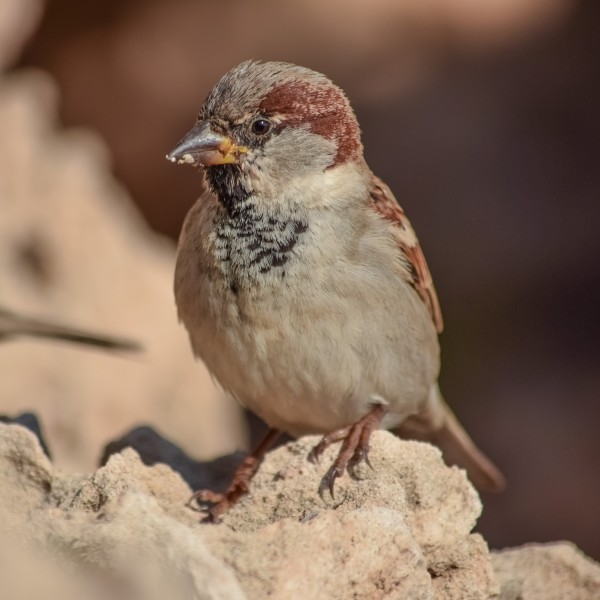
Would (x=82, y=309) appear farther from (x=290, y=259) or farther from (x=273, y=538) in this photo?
(x=273, y=538)

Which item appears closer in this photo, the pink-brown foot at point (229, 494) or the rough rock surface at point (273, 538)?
the rough rock surface at point (273, 538)

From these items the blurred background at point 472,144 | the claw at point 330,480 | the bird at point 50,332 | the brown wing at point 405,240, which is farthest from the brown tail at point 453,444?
the blurred background at point 472,144

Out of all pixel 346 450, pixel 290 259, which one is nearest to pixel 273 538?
pixel 346 450

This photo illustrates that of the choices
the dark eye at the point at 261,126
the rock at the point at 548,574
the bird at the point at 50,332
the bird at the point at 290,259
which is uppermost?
the dark eye at the point at 261,126

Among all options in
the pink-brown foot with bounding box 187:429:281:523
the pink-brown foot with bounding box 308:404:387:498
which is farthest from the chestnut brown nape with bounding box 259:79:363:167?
the pink-brown foot with bounding box 187:429:281:523

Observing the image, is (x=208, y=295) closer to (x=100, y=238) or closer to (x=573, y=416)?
(x=100, y=238)

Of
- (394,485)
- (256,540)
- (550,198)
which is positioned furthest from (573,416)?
(256,540)

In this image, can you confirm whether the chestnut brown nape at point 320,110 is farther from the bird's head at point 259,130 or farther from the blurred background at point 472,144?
the blurred background at point 472,144
